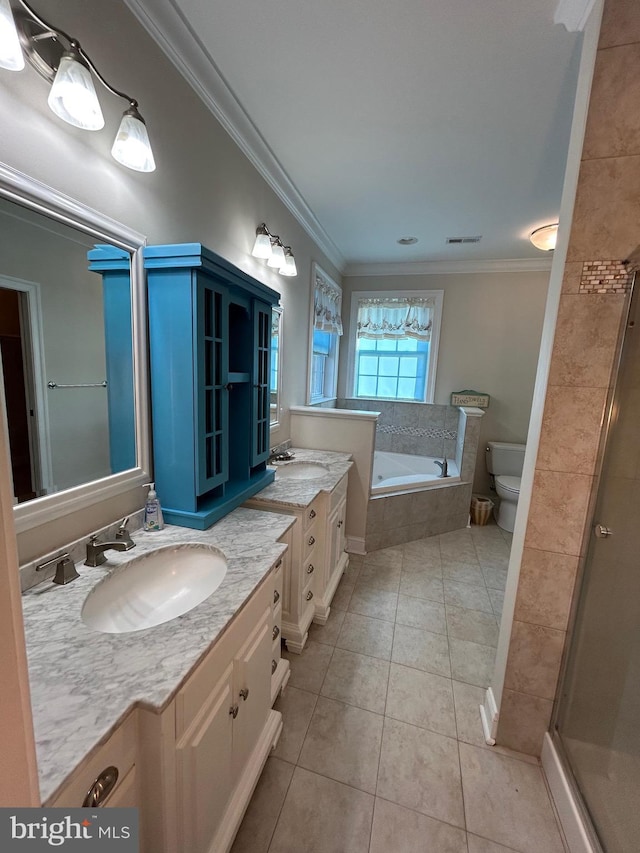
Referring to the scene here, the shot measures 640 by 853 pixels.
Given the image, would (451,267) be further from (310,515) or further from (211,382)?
(211,382)

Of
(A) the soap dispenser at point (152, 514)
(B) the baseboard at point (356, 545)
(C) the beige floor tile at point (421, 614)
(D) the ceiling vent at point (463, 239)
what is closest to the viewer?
(A) the soap dispenser at point (152, 514)

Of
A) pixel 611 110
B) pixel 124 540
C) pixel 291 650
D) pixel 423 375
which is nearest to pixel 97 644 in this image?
pixel 124 540

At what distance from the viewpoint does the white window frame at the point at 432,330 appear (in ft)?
12.6

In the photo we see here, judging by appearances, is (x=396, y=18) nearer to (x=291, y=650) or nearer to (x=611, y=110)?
(x=611, y=110)

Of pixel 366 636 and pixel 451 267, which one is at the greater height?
pixel 451 267

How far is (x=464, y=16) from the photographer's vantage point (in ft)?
4.04

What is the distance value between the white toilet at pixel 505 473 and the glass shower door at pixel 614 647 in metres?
2.22

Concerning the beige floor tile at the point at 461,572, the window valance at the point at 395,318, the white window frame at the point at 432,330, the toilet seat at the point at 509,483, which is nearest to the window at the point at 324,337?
the white window frame at the point at 432,330

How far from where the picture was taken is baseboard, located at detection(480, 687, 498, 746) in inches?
56.7

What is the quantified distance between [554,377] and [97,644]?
60.0 inches

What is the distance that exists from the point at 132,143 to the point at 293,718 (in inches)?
86.6

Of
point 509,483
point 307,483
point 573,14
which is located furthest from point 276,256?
point 509,483

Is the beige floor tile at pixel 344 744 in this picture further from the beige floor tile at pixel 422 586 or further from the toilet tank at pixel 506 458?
the toilet tank at pixel 506 458

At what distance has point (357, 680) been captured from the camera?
169cm
